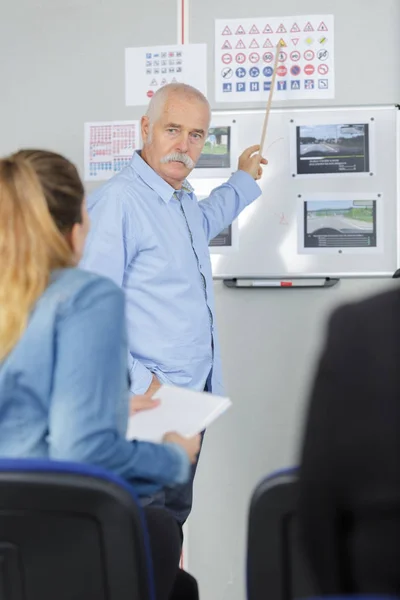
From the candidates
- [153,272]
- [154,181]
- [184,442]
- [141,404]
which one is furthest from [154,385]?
[184,442]

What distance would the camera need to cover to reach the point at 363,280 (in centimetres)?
268

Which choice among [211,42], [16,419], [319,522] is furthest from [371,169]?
[319,522]

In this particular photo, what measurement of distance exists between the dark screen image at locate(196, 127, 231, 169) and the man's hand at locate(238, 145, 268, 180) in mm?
118

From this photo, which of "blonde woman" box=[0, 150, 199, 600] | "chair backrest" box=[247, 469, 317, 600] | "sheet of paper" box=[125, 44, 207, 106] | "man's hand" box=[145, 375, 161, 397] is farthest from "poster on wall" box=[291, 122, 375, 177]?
"chair backrest" box=[247, 469, 317, 600]

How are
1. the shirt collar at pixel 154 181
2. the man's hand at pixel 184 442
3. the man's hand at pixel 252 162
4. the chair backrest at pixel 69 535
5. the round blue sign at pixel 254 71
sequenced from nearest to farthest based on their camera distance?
the chair backrest at pixel 69 535 → the man's hand at pixel 184 442 → the shirt collar at pixel 154 181 → the man's hand at pixel 252 162 → the round blue sign at pixel 254 71

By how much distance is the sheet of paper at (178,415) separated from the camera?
1.30 meters

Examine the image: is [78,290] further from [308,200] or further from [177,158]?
[308,200]

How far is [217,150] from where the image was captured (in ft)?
9.02

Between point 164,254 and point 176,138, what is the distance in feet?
1.21

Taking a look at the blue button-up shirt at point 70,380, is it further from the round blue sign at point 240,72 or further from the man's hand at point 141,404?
the round blue sign at point 240,72

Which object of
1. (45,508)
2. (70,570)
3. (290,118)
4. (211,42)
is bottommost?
(70,570)

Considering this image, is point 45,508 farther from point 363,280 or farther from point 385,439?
point 363,280

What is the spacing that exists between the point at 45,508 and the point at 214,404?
15.3 inches

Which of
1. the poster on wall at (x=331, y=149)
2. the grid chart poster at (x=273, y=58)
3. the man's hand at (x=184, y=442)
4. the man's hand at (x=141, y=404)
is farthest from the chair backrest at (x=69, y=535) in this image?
the grid chart poster at (x=273, y=58)
